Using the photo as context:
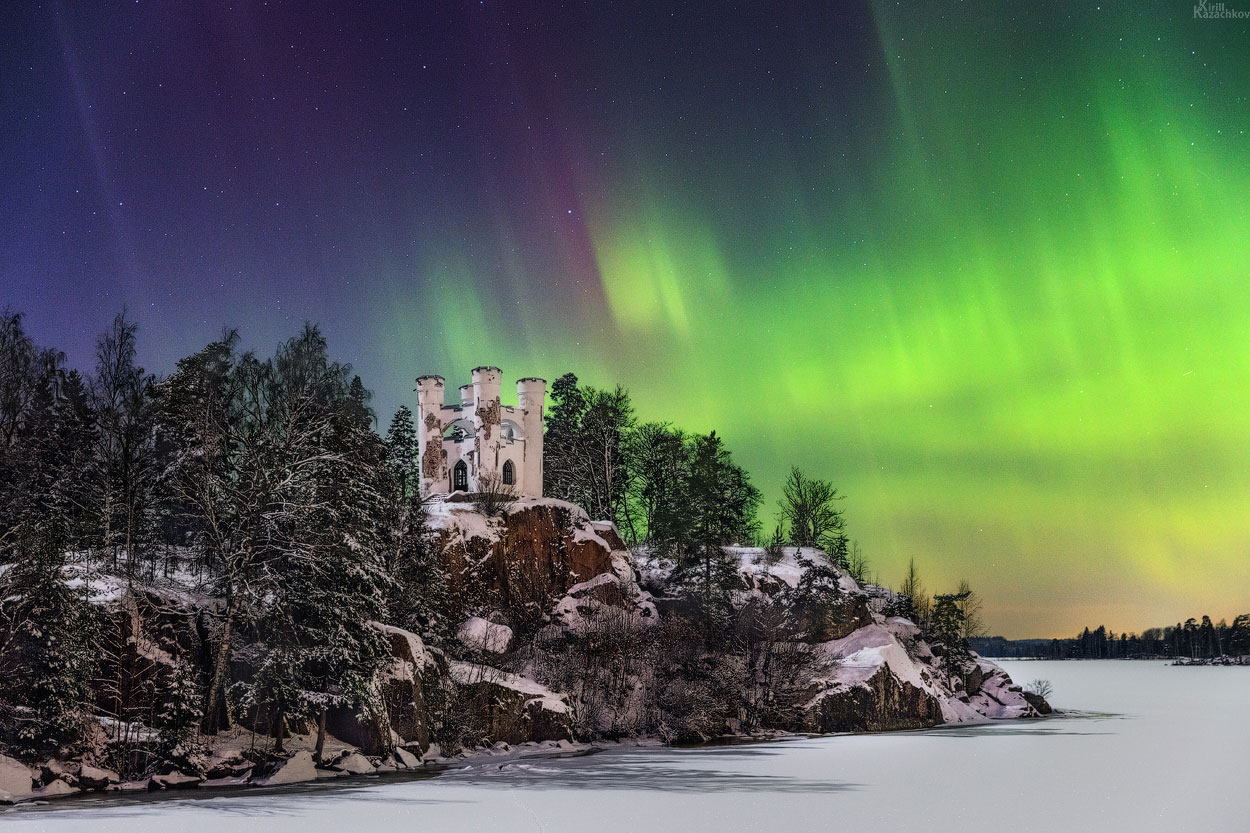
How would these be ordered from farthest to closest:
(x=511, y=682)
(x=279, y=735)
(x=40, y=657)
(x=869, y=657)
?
(x=869, y=657)
(x=511, y=682)
(x=279, y=735)
(x=40, y=657)

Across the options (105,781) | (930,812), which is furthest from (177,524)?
(930,812)

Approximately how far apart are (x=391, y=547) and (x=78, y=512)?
13338 millimetres

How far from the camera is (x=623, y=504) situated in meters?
92.1

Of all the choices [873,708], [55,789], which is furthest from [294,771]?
[873,708]

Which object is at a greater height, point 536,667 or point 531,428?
point 531,428

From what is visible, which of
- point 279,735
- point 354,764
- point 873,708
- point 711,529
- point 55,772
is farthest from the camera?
point 711,529

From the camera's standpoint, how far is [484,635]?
5400 centimetres

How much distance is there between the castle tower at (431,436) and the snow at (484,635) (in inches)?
567

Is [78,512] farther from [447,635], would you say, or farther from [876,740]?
[876,740]

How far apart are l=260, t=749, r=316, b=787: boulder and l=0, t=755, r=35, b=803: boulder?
682 centimetres

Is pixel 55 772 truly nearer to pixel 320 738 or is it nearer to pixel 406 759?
pixel 320 738

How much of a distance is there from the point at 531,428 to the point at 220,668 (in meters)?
33.8

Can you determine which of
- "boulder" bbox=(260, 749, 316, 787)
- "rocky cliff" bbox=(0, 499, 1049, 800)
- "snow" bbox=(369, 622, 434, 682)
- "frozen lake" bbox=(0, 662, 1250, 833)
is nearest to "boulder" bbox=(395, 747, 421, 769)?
"rocky cliff" bbox=(0, 499, 1049, 800)

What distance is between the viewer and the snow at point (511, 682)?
48062 mm
